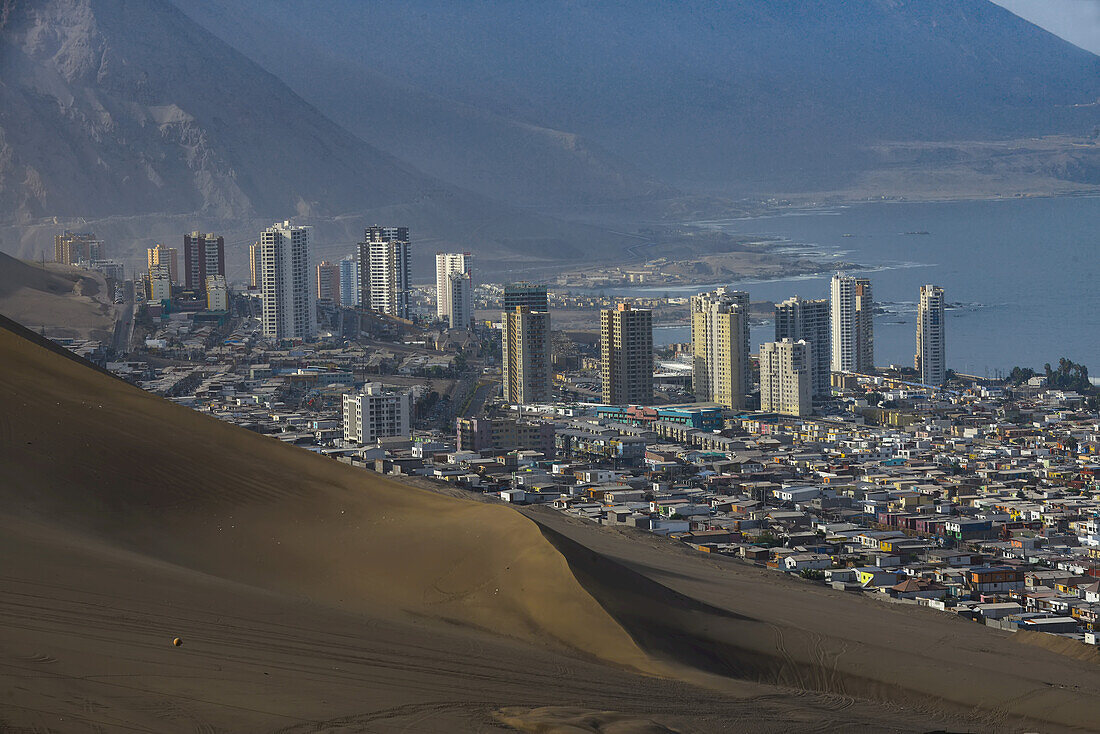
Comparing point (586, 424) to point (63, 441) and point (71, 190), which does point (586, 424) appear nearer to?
point (63, 441)

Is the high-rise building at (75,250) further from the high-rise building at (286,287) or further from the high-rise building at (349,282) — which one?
the high-rise building at (286,287)

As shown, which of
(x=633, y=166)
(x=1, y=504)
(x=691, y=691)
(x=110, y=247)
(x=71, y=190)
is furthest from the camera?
(x=633, y=166)

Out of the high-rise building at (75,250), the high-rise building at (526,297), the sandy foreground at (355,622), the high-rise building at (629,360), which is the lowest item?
the sandy foreground at (355,622)

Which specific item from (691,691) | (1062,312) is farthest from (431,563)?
(1062,312)

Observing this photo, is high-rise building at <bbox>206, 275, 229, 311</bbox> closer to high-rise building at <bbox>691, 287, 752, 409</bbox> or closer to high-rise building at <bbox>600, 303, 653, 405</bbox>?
high-rise building at <bbox>691, 287, 752, 409</bbox>

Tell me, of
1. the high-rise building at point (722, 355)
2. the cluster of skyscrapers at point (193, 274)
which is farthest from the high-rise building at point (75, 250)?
the high-rise building at point (722, 355)
